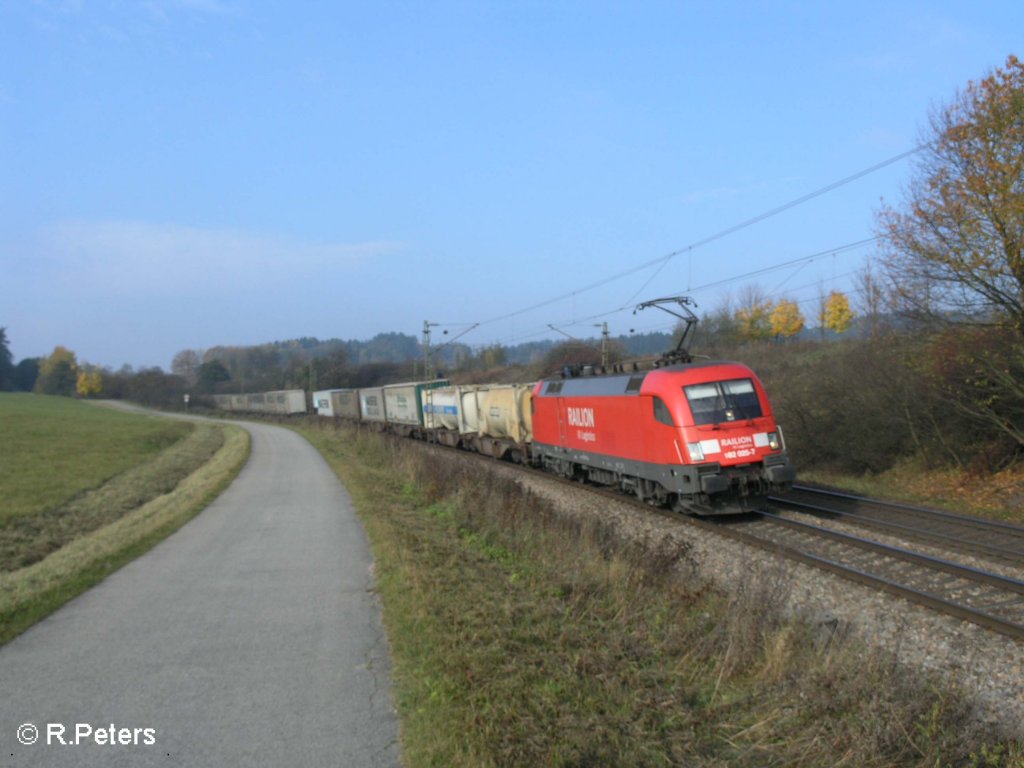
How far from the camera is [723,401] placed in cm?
1370

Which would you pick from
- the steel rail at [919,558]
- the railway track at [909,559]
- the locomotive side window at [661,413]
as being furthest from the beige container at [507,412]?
the steel rail at [919,558]

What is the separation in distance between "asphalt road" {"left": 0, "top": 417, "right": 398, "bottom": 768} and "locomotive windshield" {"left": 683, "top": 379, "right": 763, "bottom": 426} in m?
6.28

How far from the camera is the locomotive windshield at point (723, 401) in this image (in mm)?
13508

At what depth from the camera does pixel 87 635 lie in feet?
23.1

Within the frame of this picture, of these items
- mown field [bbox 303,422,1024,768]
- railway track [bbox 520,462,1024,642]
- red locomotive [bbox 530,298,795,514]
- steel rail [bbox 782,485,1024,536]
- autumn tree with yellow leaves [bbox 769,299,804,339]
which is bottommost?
steel rail [bbox 782,485,1024,536]

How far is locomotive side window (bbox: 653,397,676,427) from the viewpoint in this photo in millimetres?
13695

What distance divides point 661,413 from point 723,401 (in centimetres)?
111

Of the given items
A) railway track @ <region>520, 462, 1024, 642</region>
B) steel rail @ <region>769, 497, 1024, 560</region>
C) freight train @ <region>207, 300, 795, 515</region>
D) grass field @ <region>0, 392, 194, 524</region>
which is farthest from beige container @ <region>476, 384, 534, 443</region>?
grass field @ <region>0, 392, 194, 524</region>

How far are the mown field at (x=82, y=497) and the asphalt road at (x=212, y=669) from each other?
1.82 ft

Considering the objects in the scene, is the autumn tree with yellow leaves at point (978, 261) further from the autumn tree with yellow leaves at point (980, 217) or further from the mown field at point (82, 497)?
the mown field at point (82, 497)

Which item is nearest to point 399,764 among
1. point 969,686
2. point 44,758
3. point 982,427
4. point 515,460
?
point 44,758

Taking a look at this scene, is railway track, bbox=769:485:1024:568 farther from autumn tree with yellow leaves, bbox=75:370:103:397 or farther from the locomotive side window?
autumn tree with yellow leaves, bbox=75:370:103:397

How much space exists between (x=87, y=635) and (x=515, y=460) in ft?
64.0

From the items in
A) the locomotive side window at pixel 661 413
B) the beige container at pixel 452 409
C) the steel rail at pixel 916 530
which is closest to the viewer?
the steel rail at pixel 916 530
